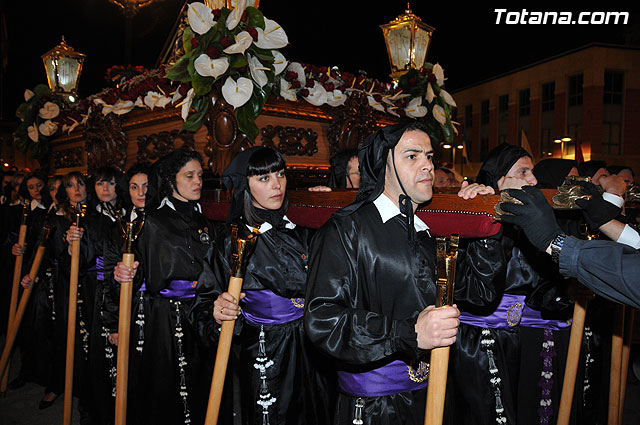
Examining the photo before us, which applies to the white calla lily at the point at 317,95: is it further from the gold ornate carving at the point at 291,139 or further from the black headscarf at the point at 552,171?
the black headscarf at the point at 552,171

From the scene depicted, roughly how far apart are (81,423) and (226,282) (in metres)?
2.56

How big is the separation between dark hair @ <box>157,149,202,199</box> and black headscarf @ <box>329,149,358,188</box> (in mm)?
1117

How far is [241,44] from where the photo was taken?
11.3 ft

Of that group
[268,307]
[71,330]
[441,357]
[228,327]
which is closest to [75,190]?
[71,330]

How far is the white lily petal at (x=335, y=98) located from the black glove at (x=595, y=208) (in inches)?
93.8

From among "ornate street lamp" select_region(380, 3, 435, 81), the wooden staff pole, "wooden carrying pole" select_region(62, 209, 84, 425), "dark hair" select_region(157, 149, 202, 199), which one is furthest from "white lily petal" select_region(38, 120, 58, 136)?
the wooden staff pole

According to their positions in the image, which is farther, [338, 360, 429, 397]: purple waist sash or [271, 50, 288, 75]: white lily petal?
[271, 50, 288, 75]: white lily petal

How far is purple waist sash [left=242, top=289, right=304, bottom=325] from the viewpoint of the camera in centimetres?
315

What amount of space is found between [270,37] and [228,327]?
2.15 m

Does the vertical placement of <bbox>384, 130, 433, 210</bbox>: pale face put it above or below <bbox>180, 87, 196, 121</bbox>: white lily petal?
below

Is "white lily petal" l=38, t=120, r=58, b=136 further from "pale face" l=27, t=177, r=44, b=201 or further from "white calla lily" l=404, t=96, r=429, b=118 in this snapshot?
"white calla lily" l=404, t=96, r=429, b=118

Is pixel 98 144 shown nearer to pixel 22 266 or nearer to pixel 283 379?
pixel 22 266

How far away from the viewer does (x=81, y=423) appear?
15.0ft

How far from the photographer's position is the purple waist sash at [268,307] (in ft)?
10.3
